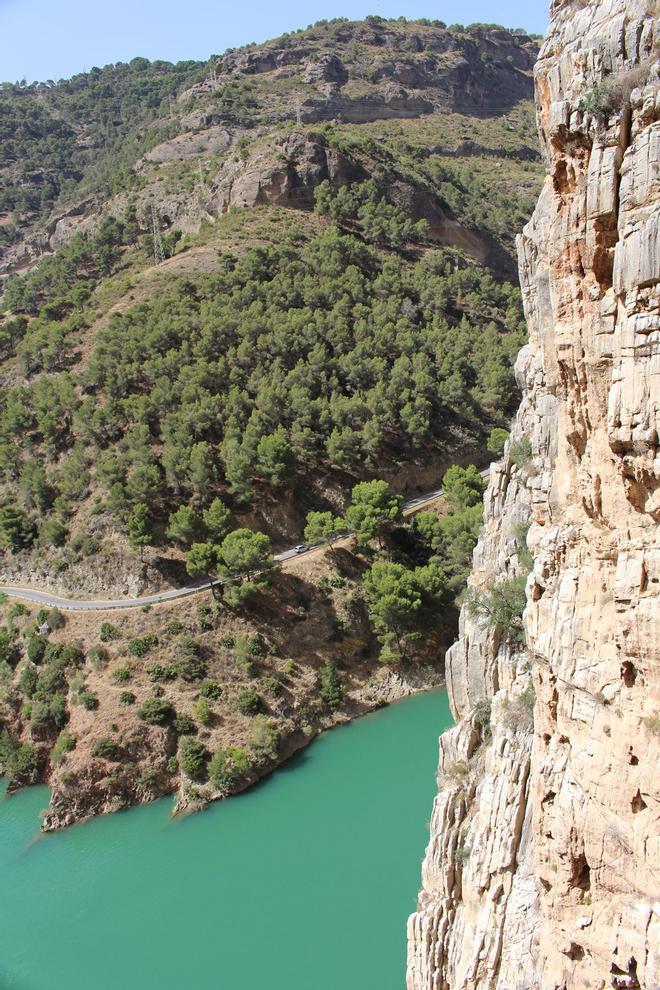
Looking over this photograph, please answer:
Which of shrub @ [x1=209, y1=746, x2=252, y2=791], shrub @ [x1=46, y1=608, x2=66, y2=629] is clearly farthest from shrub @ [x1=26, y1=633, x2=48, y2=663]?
shrub @ [x1=209, y1=746, x2=252, y2=791]

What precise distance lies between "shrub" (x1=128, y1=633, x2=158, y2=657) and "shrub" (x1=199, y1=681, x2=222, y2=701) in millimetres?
2996

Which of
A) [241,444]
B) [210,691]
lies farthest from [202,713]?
[241,444]

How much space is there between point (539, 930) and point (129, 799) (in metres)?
23.2

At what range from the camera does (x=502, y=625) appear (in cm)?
1630

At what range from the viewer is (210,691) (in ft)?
103

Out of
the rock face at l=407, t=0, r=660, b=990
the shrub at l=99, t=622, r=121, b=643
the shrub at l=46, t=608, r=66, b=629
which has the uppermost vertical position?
the rock face at l=407, t=0, r=660, b=990

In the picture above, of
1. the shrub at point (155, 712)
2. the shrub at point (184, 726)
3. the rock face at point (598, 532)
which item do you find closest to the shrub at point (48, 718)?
the shrub at point (155, 712)

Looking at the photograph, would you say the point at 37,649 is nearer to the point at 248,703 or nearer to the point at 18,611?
the point at 18,611

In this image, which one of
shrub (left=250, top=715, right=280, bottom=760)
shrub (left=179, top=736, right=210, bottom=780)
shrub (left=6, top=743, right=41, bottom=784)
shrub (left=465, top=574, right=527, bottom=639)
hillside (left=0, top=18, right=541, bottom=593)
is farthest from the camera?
hillside (left=0, top=18, right=541, bottom=593)

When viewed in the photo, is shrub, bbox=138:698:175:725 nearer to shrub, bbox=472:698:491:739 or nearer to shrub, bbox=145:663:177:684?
shrub, bbox=145:663:177:684

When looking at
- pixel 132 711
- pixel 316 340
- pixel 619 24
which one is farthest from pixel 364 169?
pixel 619 24

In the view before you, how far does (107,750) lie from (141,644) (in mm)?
4878

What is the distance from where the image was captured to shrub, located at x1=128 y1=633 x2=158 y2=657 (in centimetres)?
3225

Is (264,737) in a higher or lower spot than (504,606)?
lower
